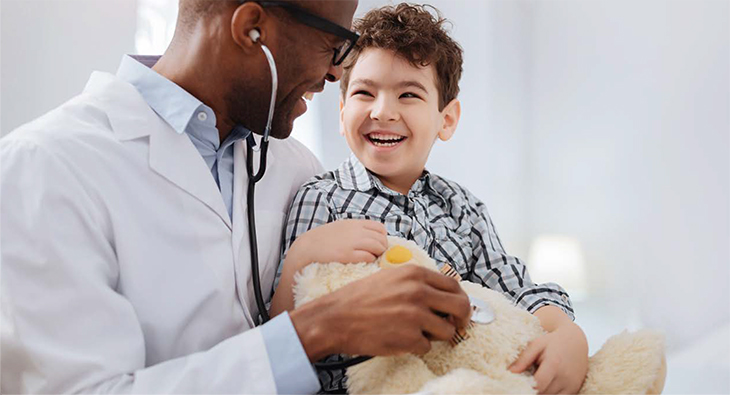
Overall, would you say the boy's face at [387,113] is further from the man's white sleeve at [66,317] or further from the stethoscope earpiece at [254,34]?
the man's white sleeve at [66,317]

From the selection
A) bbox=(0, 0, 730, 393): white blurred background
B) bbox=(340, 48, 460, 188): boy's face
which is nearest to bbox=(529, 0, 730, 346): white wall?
bbox=(0, 0, 730, 393): white blurred background

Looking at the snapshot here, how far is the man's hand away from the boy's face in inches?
22.0

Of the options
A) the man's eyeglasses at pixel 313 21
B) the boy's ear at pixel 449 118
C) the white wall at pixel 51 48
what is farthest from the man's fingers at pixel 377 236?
the white wall at pixel 51 48

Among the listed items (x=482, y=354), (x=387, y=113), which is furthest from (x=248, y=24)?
(x=482, y=354)

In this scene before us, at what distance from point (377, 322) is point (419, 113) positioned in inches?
27.5

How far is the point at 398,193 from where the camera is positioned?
4.72ft

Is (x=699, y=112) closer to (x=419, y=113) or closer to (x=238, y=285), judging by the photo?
(x=419, y=113)

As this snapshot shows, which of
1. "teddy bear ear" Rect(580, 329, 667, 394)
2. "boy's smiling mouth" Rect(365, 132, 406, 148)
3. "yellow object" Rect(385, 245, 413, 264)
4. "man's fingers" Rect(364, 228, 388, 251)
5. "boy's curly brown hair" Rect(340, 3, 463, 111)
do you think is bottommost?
"teddy bear ear" Rect(580, 329, 667, 394)

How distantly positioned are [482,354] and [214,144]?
65 centimetres

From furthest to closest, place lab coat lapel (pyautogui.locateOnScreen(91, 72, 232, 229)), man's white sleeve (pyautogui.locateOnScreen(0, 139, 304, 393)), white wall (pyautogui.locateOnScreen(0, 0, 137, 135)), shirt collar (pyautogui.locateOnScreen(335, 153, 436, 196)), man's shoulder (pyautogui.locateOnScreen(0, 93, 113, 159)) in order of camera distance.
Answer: white wall (pyautogui.locateOnScreen(0, 0, 137, 135))
shirt collar (pyautogui.locateOnScreen(335, 153, 436, 196))
lab coat lapel (pyautogui.locateOnScreen(91, 72, 232, 229))
man's shoulder (pyautogui.locateOnScreen(0, 93, 113, 159))
man's white sleeve (pyautogui.locateOnScreen(0, 139, 304, 393))

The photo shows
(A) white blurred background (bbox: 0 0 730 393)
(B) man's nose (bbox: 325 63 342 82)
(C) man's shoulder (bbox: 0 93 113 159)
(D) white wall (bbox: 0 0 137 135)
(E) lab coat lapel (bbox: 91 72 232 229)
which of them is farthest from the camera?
(A) white blurred background (bbox: 0 0 730 393)

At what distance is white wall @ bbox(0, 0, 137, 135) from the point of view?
159 centimetres

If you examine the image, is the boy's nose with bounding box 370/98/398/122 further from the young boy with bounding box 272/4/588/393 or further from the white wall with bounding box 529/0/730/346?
the white wall with bounding box 529/0/730/346

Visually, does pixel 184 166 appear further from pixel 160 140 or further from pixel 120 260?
pixel 120 260
